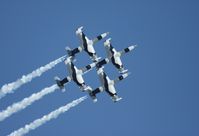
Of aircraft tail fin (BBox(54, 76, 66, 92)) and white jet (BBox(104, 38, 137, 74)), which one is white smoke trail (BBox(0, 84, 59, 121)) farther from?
white jet (BBox(104, 38, 137, 74))

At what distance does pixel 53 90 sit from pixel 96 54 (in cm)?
1175

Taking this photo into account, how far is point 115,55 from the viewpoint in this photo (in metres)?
126

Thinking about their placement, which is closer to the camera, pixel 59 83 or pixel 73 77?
pixel 59 83

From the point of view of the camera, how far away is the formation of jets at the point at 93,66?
12025 cm

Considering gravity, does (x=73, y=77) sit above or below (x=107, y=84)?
above

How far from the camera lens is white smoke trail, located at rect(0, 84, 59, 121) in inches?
4496

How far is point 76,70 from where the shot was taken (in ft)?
395

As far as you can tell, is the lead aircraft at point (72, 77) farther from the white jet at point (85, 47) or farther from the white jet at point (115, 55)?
the white jet at point (115, 55)

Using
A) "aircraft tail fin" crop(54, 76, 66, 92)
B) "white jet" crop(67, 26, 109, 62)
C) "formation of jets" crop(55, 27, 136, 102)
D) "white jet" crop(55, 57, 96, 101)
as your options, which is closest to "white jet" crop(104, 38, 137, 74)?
"formation of jets" crop(55, 27, 136, 102)

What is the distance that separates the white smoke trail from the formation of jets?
10.3ft

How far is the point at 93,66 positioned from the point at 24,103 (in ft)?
52.9

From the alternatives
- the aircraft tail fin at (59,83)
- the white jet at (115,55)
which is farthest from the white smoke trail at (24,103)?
the white jet at (115,55)

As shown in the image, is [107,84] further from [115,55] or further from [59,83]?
[59,83]

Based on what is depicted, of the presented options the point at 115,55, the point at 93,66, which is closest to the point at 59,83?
the point at 93,66
